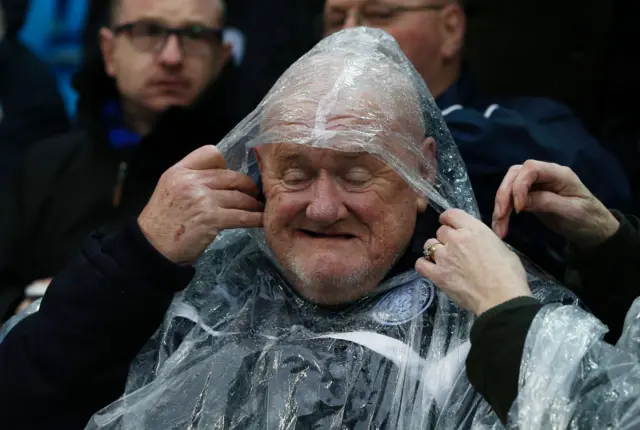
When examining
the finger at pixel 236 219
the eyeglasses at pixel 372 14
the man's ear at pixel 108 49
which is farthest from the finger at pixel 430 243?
the man's ear at pixel 108 49

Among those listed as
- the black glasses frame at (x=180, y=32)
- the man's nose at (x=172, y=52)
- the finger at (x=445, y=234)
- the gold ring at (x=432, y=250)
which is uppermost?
the finger at (x=445, y=234)

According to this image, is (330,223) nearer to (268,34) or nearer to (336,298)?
(336,298)

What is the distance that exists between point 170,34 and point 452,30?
0.87m

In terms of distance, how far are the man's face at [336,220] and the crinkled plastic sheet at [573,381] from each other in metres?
0.51

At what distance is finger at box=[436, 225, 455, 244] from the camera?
2221 millimetres

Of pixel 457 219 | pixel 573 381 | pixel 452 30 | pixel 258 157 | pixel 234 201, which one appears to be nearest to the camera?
pixel 573 381

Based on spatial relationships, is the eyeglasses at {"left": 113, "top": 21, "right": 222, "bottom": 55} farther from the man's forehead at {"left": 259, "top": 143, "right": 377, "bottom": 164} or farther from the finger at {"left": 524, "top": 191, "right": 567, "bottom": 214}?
the finger at {"left": 524, "top": 191, "right": 567, "bottom": 214}

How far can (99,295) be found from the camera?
240 cm

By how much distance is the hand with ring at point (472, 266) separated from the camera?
6.87ft

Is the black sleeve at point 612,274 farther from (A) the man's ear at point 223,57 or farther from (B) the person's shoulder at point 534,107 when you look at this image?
(A) the man's ear at point 223,57

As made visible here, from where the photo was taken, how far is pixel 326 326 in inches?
96.5

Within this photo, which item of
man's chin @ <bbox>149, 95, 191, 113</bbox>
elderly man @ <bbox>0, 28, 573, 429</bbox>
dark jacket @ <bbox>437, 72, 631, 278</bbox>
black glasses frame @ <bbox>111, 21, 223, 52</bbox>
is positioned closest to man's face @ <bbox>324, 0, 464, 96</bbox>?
dark jacket @ <bbox>437, 72, 631, 278</bbox>

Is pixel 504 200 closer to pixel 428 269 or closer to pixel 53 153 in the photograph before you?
pixel 428 269

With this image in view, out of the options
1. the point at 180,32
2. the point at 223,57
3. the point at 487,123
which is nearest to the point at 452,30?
the point at 487,123
